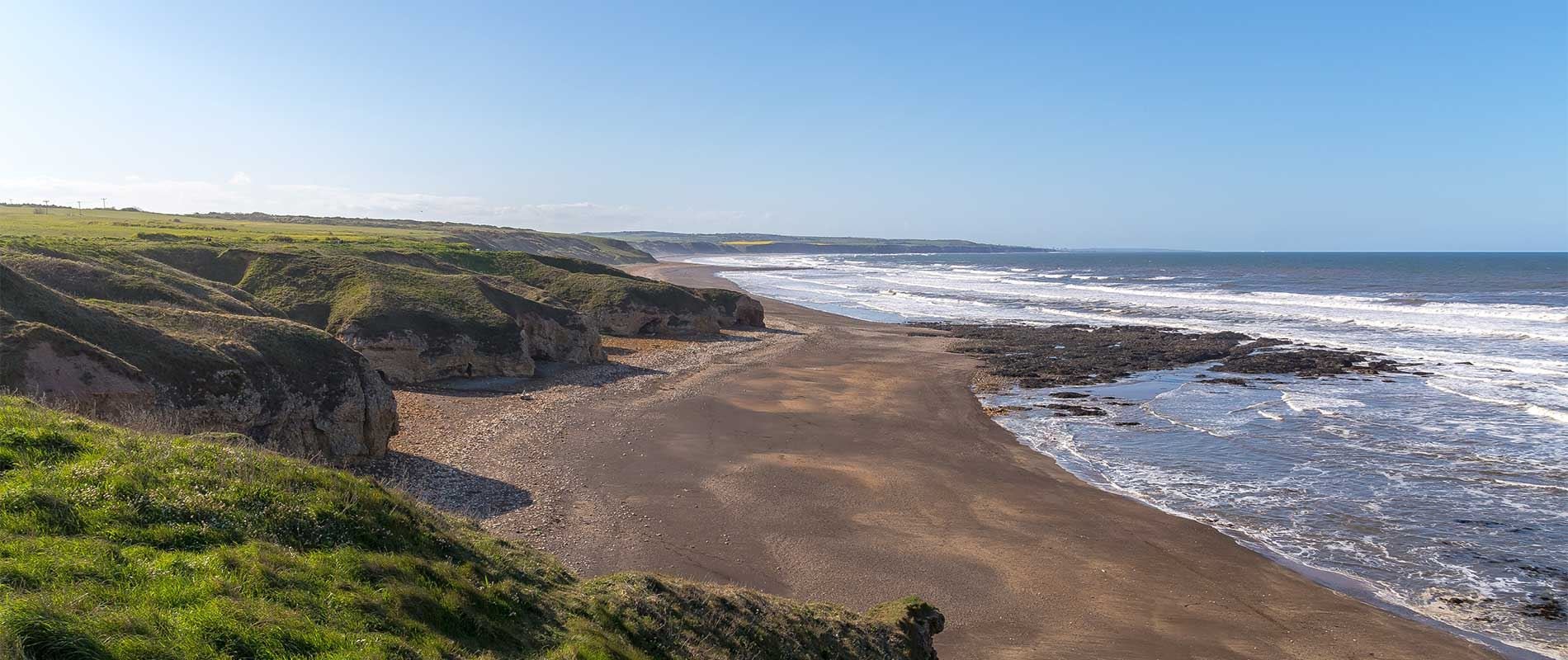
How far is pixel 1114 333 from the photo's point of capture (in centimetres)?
4588

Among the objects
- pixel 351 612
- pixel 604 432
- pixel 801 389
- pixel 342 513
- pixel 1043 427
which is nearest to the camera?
pixel 351 612

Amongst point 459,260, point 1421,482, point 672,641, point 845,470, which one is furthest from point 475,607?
point 459,260

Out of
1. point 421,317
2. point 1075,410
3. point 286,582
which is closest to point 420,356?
point 421,317

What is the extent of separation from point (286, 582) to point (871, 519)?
1156 centimetres

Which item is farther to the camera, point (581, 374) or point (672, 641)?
point (581, 374)

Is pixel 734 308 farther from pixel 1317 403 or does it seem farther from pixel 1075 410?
pixel 1317 403

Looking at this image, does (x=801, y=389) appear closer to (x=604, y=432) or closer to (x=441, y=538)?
(x=604, y=432)

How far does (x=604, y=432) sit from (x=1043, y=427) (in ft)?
41.1

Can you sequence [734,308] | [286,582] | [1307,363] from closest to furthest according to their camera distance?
[286,582] → [1307,363] → [734,308]

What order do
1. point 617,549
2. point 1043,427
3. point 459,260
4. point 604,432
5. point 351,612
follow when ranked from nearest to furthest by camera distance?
point 351,612
point 617,549
point 604,432
point 1043,427
point 459,260

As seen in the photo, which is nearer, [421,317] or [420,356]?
[420,356]

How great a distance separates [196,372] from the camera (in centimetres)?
1409

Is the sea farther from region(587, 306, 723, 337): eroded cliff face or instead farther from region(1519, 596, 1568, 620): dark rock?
region(587, 306, 723, 337): eroded cliff face

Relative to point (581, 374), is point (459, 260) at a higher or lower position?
higher
